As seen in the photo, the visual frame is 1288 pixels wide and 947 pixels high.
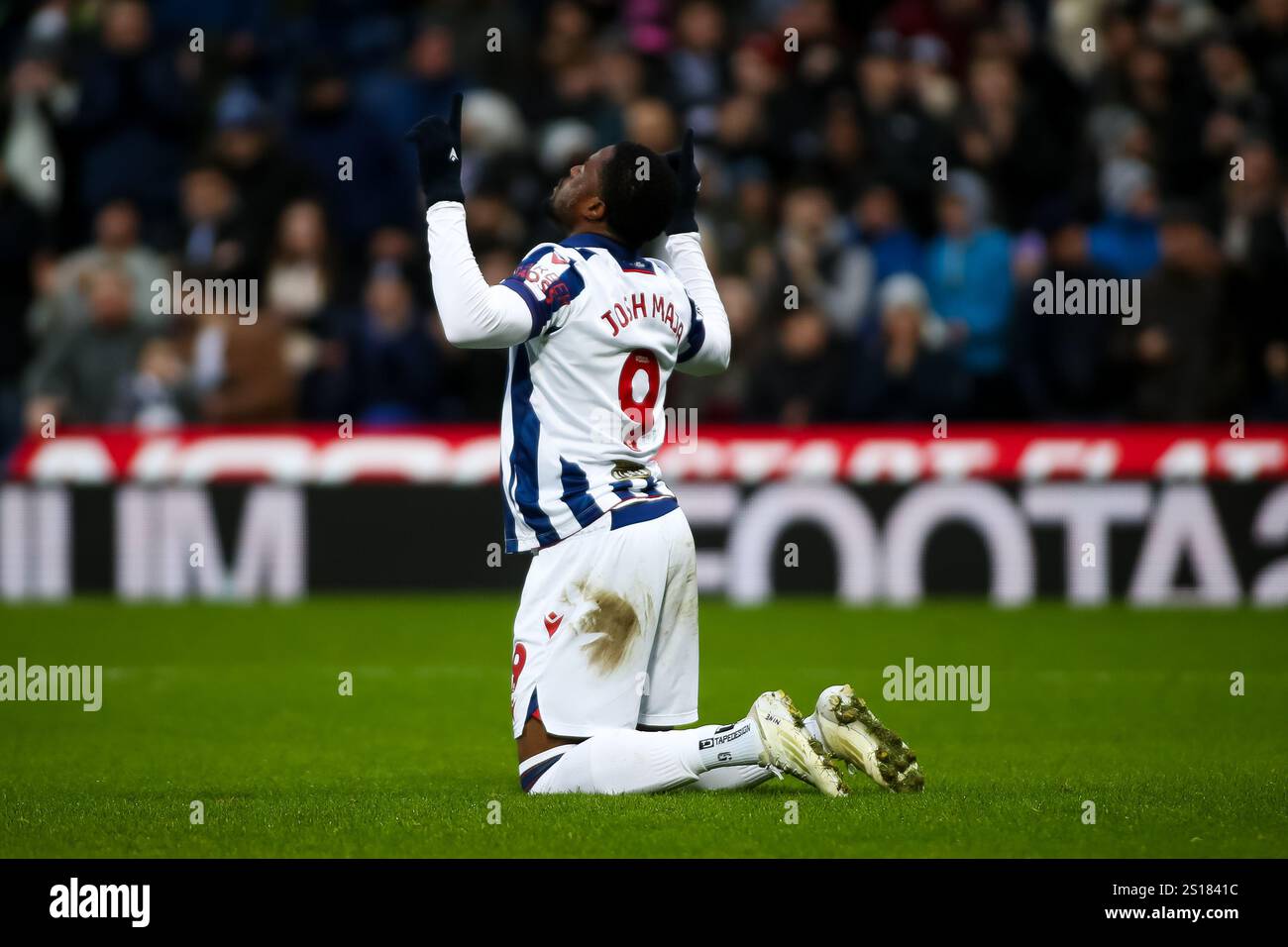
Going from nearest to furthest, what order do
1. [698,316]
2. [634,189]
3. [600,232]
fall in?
[634,189] < [600,232] < [698,316]

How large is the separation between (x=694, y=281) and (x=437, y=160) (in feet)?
4.29

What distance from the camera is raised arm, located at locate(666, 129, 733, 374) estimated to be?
24.1ft

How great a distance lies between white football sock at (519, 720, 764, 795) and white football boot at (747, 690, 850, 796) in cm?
9

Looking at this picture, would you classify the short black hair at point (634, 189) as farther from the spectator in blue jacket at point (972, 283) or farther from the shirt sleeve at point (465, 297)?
the spectator in blue jacket at point (972, 283)

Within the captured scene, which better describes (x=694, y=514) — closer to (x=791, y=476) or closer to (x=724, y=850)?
(x=791, y=476)

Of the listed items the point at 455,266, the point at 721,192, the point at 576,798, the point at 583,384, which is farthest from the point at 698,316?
the point at 721,192

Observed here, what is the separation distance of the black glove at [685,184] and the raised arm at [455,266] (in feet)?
3.41

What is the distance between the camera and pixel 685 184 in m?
7.69

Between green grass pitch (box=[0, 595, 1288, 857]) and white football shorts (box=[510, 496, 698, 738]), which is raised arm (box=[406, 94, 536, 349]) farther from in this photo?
green grass pitch (box=[0, 595, 1288, 857])

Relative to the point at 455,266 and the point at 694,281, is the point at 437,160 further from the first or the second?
the point at 694,281

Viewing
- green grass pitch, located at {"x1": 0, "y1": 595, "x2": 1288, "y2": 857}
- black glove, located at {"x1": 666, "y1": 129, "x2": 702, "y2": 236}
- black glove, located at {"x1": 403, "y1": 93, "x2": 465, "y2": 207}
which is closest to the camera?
green grass pitch, located at {"x1": 0, "y1": 595, "x2": 1288, "y2": 857}

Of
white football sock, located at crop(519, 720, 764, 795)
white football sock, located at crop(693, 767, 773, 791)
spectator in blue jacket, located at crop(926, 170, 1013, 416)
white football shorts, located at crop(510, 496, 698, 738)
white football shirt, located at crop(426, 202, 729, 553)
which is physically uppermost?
spectator in blue jacket, located at crop(926, 170, 1013, 416)

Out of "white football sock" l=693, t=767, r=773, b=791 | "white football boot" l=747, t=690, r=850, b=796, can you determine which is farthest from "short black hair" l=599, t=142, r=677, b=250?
"white football sock" l=693, t=767, r=773, b=791
